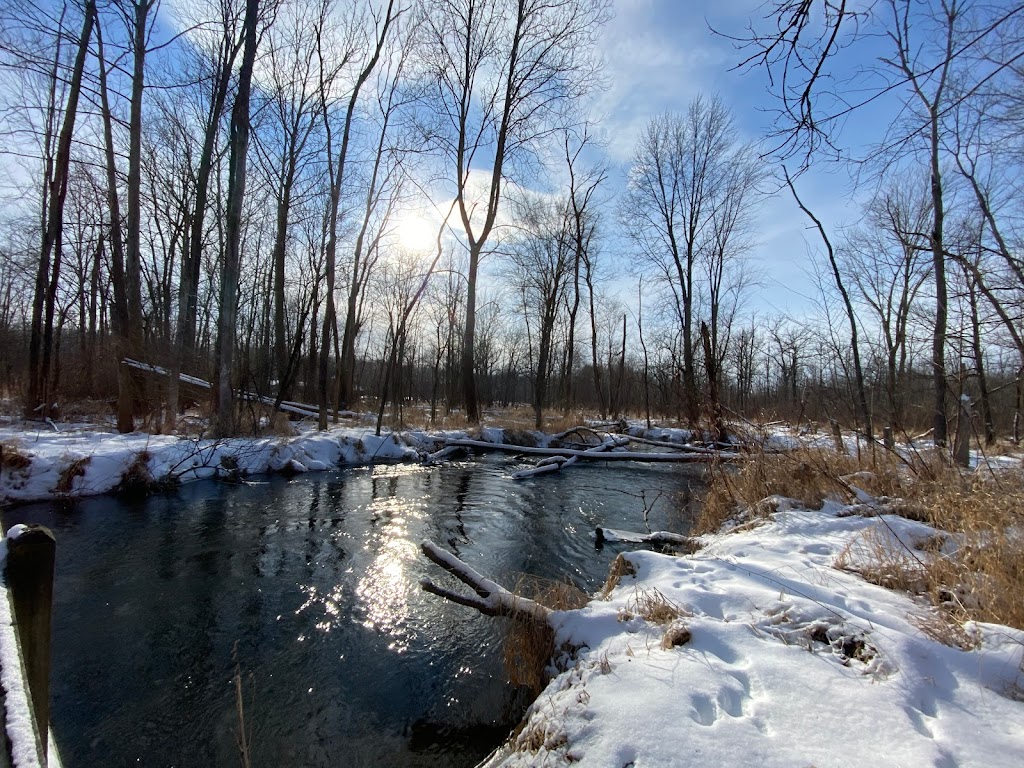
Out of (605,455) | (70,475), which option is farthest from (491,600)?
(605,455)

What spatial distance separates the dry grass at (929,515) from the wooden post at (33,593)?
12.0 feet

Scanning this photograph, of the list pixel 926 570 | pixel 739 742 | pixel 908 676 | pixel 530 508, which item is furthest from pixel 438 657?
pixel 530 508

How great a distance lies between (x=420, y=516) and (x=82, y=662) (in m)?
4.18

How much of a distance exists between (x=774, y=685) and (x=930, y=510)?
11.0ft

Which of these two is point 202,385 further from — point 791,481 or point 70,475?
point 791,481

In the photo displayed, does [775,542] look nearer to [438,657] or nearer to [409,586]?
[438,657]

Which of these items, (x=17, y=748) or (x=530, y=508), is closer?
(x=17, y=748)

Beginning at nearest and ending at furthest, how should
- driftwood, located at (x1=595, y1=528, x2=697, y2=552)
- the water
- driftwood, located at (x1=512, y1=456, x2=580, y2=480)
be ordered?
1. the water
2. driftwood, located at (x1=595, y1=528, x2=697, y2=552)
3. driftwood, located at (x1=512, y1=456, x2=580, y2=480)

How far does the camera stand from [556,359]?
4403cm

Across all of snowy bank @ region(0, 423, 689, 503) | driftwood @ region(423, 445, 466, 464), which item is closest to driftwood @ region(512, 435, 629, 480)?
driftwood @ region(423, 445, 466, 464)

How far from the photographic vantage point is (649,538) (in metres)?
5.53

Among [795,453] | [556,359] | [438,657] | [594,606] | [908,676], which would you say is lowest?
[438,657]

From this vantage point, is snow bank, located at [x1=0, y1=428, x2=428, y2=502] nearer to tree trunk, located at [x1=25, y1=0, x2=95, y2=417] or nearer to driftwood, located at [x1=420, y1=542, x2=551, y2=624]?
tree trunk, located at [x1=25, y1=0, x2=95, y2=417]

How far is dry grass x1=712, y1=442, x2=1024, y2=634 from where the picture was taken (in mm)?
2564
